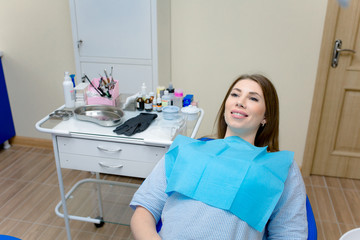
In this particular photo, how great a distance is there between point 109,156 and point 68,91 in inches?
18.7

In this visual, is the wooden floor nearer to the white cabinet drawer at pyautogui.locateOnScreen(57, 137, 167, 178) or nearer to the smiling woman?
the white cabinet drawer at pyautogui.locateOnScreen(57, 137, 167, 178)

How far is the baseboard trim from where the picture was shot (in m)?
3.18

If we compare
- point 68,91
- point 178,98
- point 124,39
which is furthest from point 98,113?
point 124,39

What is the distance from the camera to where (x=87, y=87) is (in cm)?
200

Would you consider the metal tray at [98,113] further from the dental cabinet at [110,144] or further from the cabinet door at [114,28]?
the cabinet door at [114,28]

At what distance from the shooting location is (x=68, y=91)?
1.96m

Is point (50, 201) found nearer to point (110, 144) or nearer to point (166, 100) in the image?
point (110, 144)

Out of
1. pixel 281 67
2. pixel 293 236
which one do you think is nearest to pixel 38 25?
pixel 281 67

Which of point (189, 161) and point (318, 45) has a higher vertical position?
point (318, 45)

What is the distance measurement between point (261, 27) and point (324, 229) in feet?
4.61

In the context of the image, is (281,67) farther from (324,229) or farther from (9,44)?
(9,44)

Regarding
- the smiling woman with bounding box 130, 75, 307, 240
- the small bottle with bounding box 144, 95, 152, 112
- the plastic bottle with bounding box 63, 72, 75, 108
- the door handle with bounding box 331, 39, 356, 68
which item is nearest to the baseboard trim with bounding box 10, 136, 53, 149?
the plastic bottle with bounding box 63, 72, 75, 108

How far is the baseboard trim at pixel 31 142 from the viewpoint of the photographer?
3.18m

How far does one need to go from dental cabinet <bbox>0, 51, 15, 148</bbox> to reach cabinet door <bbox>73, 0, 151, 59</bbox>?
3.07 feet
